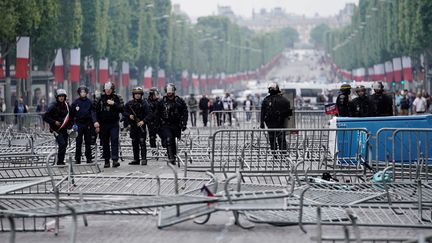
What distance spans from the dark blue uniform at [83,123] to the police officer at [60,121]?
0.33 metres

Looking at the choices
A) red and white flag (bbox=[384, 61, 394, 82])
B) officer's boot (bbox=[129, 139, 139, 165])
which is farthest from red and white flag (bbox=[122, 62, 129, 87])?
officer's boot (bbox=[129, 139, 139, 165])

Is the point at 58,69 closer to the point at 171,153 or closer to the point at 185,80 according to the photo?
the point at 171,153

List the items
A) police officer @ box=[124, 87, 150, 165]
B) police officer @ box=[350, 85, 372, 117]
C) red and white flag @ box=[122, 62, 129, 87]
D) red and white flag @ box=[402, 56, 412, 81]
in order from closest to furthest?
police officer @ box=[124, 87, 150, 165]
police officer @ box=[350, 85, 372, 117]
red and white flag @ box=[402, 56, 412, 81]
red and white flag @ box=[122, 62, 129, 87]

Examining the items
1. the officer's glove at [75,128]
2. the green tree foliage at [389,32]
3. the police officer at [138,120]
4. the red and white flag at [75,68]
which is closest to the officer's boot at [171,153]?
the police officer at [138,120]

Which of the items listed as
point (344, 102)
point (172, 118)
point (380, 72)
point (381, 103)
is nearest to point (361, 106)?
point (381, 103)

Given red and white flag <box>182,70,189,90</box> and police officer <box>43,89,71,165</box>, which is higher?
red and white flag <box>182,70,189,90</box>

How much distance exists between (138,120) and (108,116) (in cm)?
97

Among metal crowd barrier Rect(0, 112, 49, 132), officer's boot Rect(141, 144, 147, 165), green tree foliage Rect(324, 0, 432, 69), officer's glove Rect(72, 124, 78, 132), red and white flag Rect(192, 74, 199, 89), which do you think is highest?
green tree foliage Rect(324, 0, 432, 69)

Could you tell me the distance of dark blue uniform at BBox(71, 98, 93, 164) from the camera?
26.6 meters

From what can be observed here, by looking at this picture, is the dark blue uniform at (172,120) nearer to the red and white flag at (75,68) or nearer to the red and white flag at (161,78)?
the red and white flag at (75,68)

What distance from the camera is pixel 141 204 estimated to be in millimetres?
13703

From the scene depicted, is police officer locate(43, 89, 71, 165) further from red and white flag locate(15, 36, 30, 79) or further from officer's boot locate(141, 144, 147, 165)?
red and white flag locate(15, 36, 30, 79)

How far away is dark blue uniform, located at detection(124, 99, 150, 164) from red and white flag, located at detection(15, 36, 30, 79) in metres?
32.4

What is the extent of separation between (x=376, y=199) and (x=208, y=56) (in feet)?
568
